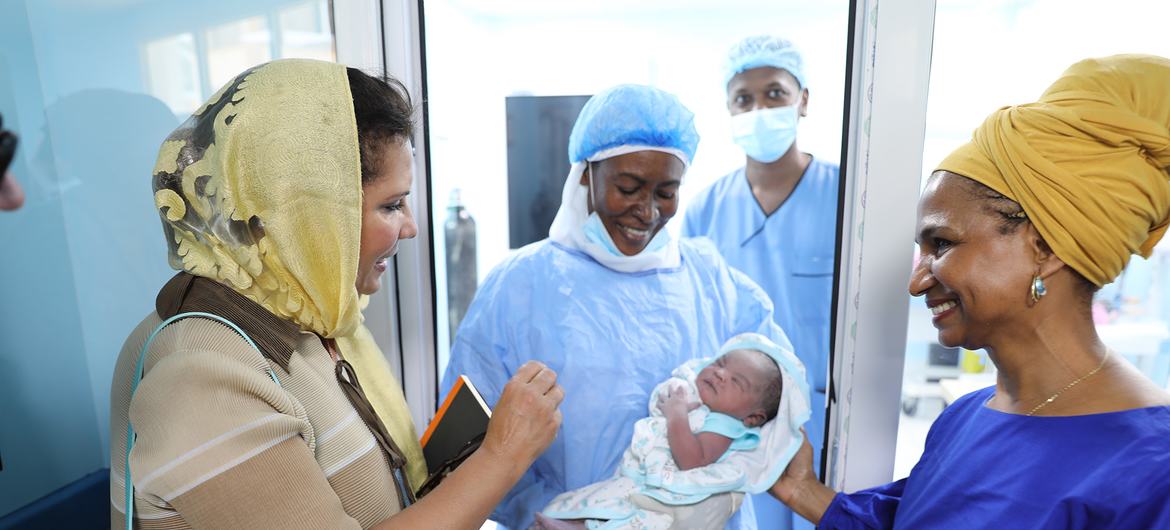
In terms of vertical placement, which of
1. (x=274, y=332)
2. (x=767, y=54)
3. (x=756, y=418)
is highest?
(x=767, y=54)

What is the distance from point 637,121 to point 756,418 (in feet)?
2.47

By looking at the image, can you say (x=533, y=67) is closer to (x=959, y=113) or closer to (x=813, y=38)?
(x=813, y=38)

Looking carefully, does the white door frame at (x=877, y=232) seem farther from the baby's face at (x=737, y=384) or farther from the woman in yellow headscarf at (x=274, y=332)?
the woman in yellow headscarf at (x=274, y=332)

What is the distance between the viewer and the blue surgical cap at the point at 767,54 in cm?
163

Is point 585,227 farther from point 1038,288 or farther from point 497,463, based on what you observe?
point 1038,288

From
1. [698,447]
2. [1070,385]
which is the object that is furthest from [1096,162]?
[698,447]

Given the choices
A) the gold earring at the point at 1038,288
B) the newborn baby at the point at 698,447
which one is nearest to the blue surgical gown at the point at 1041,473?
the gold earring at the point at 1038,288

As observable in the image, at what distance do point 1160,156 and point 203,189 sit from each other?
1.33 meters

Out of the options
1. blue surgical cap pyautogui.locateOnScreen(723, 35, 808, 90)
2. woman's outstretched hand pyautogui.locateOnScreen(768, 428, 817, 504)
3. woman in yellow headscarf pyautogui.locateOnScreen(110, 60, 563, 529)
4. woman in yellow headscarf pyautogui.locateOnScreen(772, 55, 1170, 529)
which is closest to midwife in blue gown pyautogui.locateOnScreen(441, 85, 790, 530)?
woman's outstretched hand pyautogui.locateOnScreen(768, 428, 817, 504)

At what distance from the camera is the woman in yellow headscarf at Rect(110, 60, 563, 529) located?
29.1 inches

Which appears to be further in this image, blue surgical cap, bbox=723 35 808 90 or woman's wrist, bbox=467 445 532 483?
blue surgical cap, bbox=723 35 808 90

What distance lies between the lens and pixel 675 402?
4.61ft

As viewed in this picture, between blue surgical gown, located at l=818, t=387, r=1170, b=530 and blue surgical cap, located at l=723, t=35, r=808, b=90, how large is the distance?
3.06 feet

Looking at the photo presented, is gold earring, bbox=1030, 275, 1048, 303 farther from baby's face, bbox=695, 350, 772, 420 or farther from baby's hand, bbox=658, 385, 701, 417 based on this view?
baby's hand, bbox=658, 385, 701, 417
